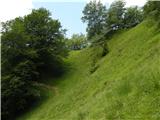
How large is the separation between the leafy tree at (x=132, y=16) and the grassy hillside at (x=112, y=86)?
6.73 meters

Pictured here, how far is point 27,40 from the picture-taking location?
68.1 m

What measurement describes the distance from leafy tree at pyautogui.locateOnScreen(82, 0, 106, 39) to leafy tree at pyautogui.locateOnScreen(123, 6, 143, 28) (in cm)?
528

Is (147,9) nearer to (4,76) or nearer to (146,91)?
(4,76)

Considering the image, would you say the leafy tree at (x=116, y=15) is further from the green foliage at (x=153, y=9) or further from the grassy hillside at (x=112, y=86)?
the green foliage at (x=153, y=9)

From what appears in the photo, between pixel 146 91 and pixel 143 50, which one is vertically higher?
pixel 143 50

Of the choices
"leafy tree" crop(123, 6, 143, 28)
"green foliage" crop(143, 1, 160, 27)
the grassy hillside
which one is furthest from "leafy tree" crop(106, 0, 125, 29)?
"green foliage" crop(143, 1, 160, 27)

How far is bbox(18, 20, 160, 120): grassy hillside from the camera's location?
72.7ft

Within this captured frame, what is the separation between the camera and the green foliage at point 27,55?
194 ft

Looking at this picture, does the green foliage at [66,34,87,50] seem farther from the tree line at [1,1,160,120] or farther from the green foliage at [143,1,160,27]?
the green foliage at [143,1,160,27]

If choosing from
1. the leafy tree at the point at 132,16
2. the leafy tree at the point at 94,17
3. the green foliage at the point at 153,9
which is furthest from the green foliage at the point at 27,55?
the green foliage at the point at 153,9

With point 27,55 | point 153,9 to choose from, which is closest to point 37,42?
point 27,55

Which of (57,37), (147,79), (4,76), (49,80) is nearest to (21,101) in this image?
(4,76)

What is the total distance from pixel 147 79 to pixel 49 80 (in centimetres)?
4714

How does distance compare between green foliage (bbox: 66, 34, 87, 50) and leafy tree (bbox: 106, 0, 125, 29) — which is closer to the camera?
leafy tree (bbox: 106, 0, 125, 29)
